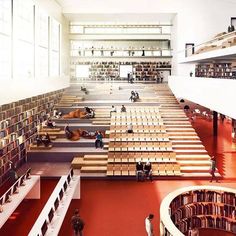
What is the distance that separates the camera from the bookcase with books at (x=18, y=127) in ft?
37.6

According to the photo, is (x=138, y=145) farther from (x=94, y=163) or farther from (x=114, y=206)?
(x=114, y=206)

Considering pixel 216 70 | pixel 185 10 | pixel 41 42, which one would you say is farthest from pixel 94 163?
pixel 185 10

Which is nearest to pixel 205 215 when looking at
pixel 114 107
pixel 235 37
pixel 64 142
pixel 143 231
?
pixel 143 231

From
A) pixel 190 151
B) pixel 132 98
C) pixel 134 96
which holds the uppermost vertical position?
pixel 134 96

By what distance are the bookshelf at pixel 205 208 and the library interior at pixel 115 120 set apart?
0.09 ft

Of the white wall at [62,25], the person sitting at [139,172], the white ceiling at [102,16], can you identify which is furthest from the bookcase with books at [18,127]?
the white ceiling at [102,16]

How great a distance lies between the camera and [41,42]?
16.2 meters

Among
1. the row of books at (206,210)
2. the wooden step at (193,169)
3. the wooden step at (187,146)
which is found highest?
the wooden step at (187,146)

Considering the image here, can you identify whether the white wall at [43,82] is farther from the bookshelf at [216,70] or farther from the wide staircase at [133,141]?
the bookshelf at [216,70]

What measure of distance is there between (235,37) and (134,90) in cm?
1112

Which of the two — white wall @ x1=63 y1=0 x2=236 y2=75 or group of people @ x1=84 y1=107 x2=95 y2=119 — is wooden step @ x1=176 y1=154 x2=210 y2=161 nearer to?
group of people @ x1=84 y1=107 x2=95 y2=119

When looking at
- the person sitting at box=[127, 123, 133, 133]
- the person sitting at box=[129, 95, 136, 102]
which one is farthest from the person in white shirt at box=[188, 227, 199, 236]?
the person sitting at box=[129, 95, 136, 102]

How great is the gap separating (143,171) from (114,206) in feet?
9.19

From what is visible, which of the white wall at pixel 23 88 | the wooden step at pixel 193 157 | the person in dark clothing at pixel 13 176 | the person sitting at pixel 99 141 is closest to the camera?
the white wall at pixel 23 88
